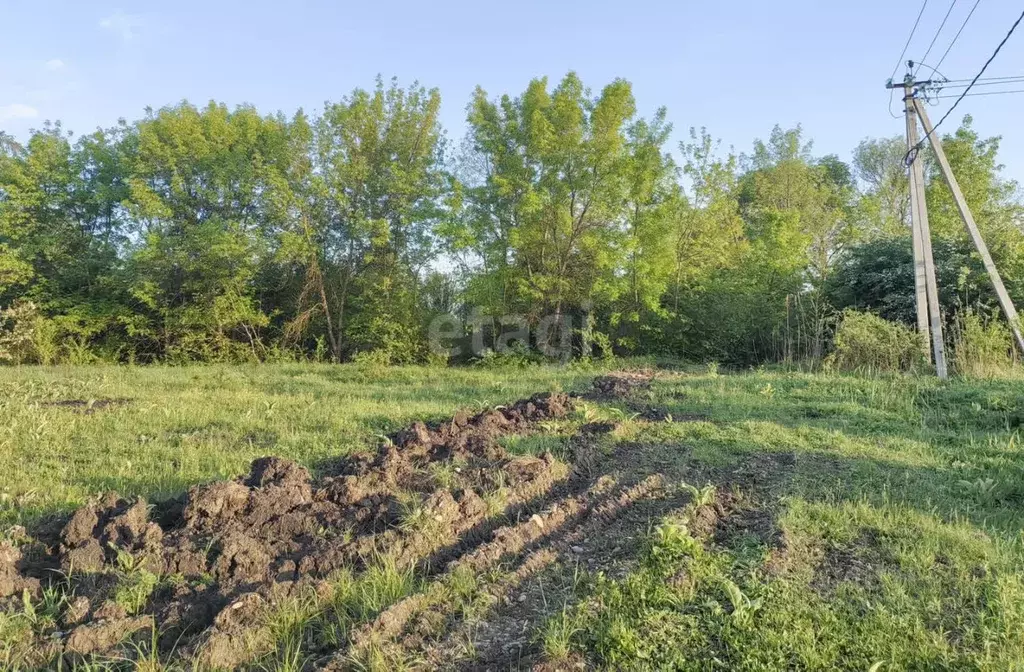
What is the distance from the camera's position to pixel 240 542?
129 inches

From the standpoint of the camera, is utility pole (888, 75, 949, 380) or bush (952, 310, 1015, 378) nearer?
bush (952, 310, 1015, 378)

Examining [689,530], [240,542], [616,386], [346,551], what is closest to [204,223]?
[616,386]

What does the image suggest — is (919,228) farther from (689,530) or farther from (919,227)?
(689,530)

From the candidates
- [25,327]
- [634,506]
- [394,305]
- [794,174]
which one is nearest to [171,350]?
[25,327]

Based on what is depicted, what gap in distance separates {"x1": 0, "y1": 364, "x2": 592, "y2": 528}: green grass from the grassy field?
0.04m

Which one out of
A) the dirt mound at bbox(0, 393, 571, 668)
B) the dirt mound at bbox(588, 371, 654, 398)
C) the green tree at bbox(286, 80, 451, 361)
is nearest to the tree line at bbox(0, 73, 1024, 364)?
the green tree at bbox(286, 80, 451, 361)

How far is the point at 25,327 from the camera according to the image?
1546 cm

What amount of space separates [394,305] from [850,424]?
12.0m

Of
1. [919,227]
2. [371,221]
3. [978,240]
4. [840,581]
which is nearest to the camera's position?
[840,581]

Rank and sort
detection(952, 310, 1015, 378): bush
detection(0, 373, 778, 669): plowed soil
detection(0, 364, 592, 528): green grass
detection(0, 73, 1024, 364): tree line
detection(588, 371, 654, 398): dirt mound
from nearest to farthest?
detection(0, 373, 778, 669): plowed soil → detection(0, 364, 592, 528): green grass → detection(588, 371, 654, 398): dirt mound → detection(952, 310, 1015, 378): bush → detection(0, 73, 1024, 364): tree line

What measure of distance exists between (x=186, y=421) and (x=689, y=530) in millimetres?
6292

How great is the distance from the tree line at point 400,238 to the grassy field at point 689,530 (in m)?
7.00

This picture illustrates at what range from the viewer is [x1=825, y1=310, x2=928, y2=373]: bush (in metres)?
9.71

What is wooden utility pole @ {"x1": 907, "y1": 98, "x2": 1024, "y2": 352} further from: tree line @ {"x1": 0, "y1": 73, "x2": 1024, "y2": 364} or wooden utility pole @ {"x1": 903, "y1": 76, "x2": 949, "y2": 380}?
tree line @ {"x1": 0, "y1": 73, "x2": 1024, "y2": 364}
